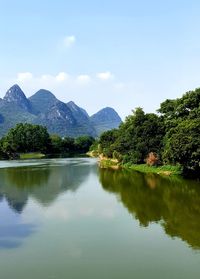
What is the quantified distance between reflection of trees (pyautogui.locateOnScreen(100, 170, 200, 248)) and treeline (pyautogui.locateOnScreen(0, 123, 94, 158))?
309ft

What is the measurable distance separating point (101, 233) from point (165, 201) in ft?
40.6

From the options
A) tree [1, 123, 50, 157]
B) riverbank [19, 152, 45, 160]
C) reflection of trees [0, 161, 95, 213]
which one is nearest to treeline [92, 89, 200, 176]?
reflection of trees [0, 161, 95, 213]

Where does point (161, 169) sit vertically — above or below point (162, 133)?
below

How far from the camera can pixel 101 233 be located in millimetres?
24438

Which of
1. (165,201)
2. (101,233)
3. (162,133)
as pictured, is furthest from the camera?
(162,133)

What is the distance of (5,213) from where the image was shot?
31984mm

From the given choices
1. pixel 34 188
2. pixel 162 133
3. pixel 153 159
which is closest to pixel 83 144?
pixel 162 133

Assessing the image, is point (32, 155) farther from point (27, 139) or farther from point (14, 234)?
point (14, 234)

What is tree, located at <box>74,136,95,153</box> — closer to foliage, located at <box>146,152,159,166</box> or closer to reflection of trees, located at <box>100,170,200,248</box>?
foliage, located at <box>146,152,159,166</box>

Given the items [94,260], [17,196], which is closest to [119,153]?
[17,196]

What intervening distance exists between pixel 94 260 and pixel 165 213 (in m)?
12.3

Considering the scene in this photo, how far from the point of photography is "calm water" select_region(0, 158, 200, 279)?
17.9 m

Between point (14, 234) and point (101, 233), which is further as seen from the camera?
point (14, 234)

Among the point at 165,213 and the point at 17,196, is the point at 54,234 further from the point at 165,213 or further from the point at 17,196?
the point at 17,196
